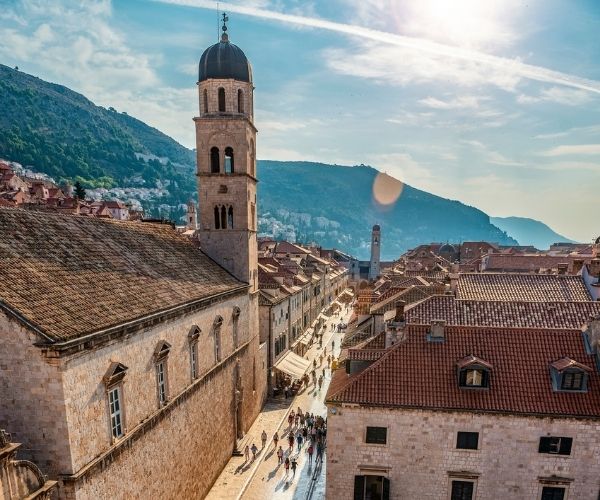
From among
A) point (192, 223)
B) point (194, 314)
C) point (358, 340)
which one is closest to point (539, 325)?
point (358, 340)

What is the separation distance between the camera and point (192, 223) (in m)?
110

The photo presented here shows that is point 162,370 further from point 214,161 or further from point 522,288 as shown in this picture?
point 522,288

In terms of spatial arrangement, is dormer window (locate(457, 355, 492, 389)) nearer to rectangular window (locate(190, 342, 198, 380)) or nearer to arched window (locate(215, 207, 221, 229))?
rectangular window (locate(190, 342, 198, 380))

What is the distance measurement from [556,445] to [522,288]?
14161 millimetres

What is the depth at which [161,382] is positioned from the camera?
17328 millimetres

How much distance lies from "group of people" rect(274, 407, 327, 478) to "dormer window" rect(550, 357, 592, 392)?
15.3 m

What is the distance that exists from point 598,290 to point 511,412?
1535 cm

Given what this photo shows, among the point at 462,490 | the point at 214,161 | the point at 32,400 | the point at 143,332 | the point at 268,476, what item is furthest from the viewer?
the point at 214,161

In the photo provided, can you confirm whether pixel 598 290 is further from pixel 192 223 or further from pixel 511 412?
pixel 192 223

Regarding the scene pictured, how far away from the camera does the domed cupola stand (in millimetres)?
27234

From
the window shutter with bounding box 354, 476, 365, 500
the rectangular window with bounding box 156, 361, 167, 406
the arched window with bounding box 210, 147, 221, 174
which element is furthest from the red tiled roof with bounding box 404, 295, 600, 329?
the arched window with bounding box 210, 147, 221, 174

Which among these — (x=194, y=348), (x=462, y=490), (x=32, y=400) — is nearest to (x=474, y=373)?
(x=462, y=490)

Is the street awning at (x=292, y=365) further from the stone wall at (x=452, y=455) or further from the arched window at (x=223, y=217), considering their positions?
the stone wall at (x=452, y=455)

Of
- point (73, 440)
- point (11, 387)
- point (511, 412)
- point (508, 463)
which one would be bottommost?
point (508, 463)
